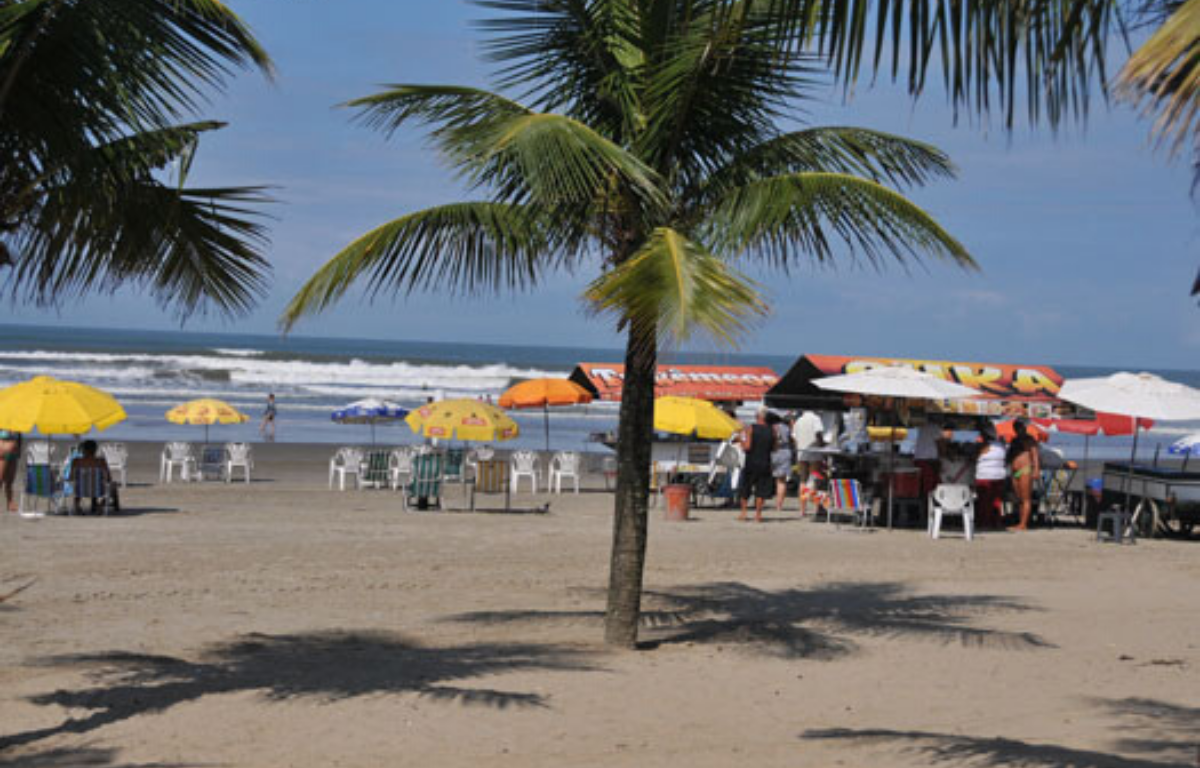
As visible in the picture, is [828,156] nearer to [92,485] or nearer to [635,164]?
[635,164]

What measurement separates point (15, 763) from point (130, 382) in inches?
2035

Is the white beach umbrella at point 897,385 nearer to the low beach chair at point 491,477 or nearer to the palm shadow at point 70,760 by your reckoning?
the low beach chair at point 491,477

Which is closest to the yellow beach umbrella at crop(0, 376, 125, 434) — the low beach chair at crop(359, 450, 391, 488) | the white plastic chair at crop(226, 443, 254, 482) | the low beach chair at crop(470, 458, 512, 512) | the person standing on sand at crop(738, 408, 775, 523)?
the low beach chair at crop(470, 458, 512, 512)

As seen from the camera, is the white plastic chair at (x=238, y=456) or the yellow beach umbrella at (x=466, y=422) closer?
the yellow beach umbrella at (x=466, y=422)

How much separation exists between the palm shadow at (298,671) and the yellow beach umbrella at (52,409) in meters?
7.23

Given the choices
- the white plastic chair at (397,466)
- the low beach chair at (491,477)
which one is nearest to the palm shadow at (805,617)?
the low beach chair at (491,477)

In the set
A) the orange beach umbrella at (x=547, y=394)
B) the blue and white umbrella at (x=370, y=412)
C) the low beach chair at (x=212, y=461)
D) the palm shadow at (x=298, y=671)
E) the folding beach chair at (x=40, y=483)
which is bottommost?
the palm shadow at (x=298, y=671)

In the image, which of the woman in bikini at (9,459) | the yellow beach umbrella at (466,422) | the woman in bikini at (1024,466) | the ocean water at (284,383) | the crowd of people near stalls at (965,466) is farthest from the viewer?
the ocean water at (284,383)

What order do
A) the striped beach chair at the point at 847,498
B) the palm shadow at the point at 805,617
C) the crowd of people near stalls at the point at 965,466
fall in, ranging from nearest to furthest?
the palm shadow at the point at 805,617 < the striped beach chair at the point at 847,498 < the crowd of people near stalls at the point at 965,466

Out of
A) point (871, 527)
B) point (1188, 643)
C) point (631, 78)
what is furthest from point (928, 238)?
point (871, 527)

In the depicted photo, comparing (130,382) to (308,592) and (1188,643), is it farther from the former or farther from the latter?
(1188,643)

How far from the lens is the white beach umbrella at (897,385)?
627 inches

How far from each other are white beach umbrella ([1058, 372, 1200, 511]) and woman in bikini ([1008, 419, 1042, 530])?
2.36ft

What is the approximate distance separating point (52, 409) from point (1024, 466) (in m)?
11.6
